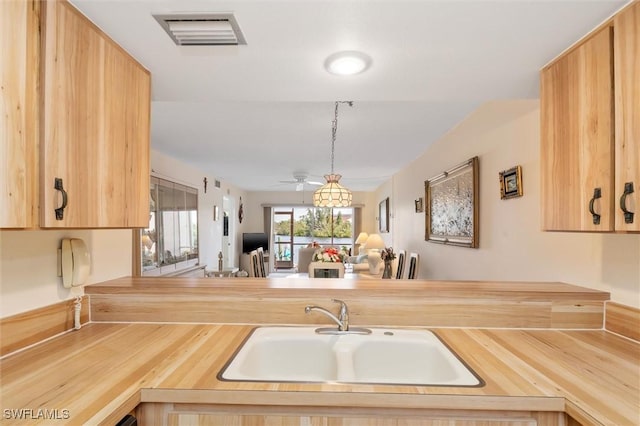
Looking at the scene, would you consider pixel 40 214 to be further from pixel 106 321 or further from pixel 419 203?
pixel 419 203

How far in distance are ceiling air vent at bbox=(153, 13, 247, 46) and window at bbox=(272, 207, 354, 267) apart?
8.43 metres

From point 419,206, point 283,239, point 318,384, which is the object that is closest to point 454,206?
point 419,206

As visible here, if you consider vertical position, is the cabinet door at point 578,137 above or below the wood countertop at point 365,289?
above

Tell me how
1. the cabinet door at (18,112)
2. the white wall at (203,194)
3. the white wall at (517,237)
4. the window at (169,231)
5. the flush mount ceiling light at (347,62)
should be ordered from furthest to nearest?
1. the white wall at (203,194)
2. the window at (169,231)
3. the white wall at (517,237)
4. the flush mount ceiling light at (347,62)
5. the cabinet door at (18,112)

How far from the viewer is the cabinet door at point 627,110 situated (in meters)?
1.03

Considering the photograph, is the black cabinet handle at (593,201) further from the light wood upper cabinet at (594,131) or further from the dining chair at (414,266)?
the dining chair at (414,266)

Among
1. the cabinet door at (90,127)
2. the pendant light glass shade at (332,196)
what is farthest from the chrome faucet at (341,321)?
the pendant light glass shade at (332,196)

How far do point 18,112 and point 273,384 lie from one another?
3.32ft

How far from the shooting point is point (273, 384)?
1051mm

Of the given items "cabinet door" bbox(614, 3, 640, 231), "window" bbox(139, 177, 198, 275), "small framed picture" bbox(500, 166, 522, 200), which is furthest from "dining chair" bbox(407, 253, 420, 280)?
"window" bbox(139, 177, 198, 275)

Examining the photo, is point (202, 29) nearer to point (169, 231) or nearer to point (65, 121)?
point (65, 121)

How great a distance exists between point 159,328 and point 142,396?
1.98 feet

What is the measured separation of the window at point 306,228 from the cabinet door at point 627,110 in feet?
28.3

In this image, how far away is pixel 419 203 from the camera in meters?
4.52
